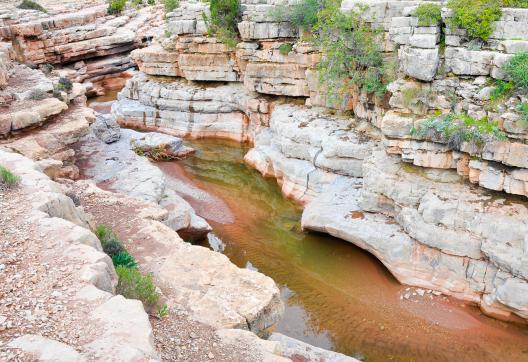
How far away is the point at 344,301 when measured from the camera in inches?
616

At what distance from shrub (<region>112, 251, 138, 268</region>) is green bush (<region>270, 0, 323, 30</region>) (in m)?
17.9

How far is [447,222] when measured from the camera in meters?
15.2

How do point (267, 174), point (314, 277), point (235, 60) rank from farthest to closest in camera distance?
point (235, 60), point (267, 174), point (314, 277)

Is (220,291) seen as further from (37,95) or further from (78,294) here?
(37,95)

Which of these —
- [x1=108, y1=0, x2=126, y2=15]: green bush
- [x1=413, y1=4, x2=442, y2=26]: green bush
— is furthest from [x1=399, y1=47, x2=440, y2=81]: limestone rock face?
[x1=108, y1=0, x2=126, y2=15]: green bush

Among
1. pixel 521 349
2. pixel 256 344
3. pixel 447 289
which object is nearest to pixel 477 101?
pixel 447 289

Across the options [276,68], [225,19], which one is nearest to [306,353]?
[276,68]

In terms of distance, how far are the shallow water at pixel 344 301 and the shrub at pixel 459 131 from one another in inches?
192

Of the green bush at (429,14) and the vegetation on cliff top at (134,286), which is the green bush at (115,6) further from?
the vegetation on cliff top at (134,286)

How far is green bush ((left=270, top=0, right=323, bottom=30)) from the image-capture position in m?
25.1

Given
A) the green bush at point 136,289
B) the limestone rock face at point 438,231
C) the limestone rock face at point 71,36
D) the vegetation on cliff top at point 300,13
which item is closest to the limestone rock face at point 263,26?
the vegetation on cliff top at point 300,13

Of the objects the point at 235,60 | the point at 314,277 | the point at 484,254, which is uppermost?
the point at 235,60

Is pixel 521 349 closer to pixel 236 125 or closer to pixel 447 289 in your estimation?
pixel 447 289

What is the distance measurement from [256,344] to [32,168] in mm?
8107
